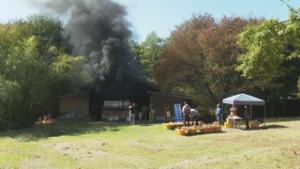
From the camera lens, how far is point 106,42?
790 inches

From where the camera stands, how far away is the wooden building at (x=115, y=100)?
1942 centimetres

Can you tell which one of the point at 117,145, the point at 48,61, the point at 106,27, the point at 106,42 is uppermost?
the point at 106,27

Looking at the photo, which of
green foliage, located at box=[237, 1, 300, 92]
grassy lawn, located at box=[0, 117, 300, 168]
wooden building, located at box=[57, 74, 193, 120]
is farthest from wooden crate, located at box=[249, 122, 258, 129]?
wooden building, located at box=[57, 74, 193, 120]

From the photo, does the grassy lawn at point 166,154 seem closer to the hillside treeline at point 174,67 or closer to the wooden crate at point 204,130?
the wooden crate at point 204,130

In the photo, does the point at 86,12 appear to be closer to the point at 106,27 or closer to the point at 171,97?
the point at 106,27

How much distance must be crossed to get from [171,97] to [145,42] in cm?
2348

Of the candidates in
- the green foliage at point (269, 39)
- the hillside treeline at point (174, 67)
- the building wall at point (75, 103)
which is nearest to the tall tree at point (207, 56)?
the hillside treeline at point (174, 67)

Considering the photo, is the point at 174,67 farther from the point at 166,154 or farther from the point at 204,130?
the point at 166,154

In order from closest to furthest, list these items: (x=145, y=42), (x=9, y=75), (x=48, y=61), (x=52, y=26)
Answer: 1. (x=9, y=75)
2. (x=48, y=61)
3. (x=52, y=26)
4. (x=145, y=42)

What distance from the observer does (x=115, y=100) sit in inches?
781

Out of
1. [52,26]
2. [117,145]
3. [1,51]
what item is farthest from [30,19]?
[117,145]

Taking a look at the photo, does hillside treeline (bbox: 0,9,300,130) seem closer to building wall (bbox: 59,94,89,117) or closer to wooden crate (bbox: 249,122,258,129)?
building wall (bbox: 59,94,89,117)

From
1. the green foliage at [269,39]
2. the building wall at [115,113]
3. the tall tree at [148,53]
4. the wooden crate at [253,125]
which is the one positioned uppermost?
the tall tree at [148,53]

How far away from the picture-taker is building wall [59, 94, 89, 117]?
2027cm
